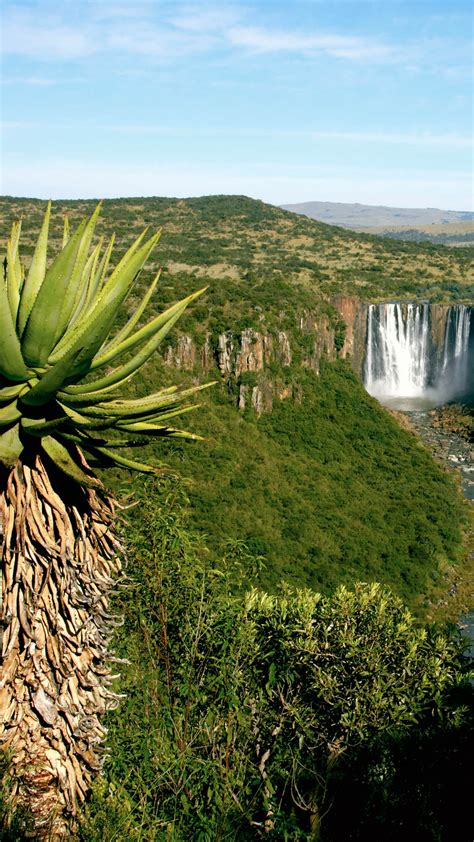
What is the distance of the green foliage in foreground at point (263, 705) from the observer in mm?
7043

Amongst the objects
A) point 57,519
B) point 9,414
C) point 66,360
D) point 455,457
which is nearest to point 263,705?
point 57,519

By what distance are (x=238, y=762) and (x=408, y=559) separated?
88.3 feet

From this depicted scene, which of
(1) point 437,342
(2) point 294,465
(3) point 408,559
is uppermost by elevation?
(1) point 437,342

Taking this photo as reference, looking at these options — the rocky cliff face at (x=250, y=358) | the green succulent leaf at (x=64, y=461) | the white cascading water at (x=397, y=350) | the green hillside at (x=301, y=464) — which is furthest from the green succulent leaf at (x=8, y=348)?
the white cascading water at (x=397, y=350)

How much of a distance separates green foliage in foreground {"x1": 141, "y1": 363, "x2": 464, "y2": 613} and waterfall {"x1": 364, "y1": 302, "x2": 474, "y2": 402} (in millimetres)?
14023

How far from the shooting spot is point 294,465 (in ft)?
125

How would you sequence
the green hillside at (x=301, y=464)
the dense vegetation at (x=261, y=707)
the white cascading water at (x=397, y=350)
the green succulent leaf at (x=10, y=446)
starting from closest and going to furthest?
the green succulent leaf at (x=10, y=446) → the dense vegetation at (x=261, y=707) → the green hillside at (x=301, y=464) → the white cascading water at (x=397, y=350)

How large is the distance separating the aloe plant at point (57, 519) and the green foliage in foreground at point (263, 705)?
116cm

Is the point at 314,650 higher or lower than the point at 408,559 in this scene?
higher

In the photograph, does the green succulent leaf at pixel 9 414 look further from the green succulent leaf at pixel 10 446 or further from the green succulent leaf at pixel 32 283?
the green succulent leaf at pixel 32 283

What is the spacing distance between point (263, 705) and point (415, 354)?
56.4 metres

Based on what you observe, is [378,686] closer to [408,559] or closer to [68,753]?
[68,753]

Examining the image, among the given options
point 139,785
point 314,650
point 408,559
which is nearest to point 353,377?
point 408,559

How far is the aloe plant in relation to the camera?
14.7 feet
